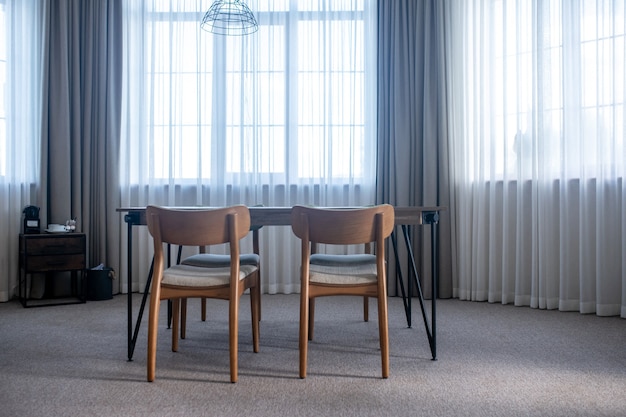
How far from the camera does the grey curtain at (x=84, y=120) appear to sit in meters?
4.57

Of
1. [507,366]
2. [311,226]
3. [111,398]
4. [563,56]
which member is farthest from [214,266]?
[563,56]

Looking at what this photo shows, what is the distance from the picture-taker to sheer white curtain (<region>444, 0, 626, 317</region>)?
3.81 metres

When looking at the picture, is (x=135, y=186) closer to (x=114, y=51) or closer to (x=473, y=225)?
(x=114, y=51)

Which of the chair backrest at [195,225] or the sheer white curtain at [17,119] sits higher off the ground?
the sheer white curtain at [17,119]

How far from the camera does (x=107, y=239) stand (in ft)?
15.5

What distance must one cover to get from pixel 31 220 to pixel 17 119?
0.83 m

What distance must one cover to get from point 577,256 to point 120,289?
11.6 feet

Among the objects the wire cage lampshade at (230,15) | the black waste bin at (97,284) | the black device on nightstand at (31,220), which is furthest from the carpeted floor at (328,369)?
the wire cage lampshade at (230,15)

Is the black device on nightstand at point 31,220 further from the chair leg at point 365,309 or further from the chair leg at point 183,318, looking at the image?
the chair leg at point 365,309

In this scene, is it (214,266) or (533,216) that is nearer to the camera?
(214,266)

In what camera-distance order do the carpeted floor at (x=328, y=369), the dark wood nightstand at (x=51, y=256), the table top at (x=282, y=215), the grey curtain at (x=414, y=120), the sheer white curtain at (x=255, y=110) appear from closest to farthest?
the carpeted floor at (x=328, y=369)
the table top at (x=282, y=215)
the dark wood nightstand at (x=51, y=256)
the grey curtain at (x=414, y=120)
the sheer white curtain at (x=255, y=110)

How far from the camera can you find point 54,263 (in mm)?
4262

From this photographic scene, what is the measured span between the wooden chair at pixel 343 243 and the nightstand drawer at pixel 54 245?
2.48 m

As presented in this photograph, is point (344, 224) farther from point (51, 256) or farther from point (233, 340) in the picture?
point (51, 256)
